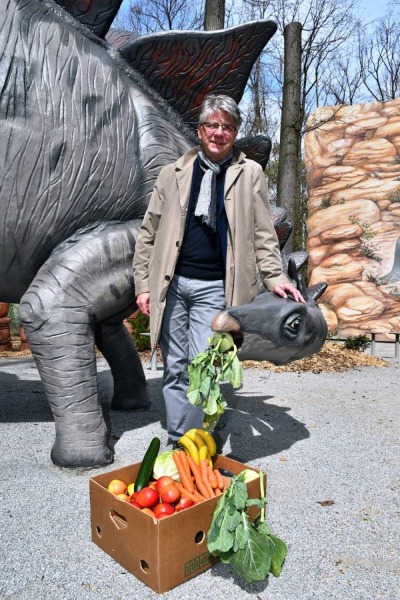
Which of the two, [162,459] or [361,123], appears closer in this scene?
[162,459]

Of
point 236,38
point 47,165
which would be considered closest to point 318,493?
point 47,165

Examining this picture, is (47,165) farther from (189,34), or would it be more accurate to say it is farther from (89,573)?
(89,573)

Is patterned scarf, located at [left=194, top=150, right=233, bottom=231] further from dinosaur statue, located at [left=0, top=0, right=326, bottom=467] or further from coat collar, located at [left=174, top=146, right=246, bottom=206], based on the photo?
dinosaur statue, located at [left=0, top=0, right=326, bottom=467]

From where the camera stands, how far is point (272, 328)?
229 cm

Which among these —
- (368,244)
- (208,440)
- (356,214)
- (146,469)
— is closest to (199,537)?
(146,469)

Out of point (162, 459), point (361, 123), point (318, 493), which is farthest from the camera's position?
point (361, 123)

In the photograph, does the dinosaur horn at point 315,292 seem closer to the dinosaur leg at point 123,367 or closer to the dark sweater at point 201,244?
the dark sweater at point 201,244

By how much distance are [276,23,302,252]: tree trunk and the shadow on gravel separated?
15.3 ft

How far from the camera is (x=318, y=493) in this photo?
2551 millimetres

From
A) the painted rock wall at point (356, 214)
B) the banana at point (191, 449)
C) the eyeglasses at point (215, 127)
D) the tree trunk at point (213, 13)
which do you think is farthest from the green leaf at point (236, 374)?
the painted rock wall at point (356, 214)

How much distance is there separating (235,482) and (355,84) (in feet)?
70.3

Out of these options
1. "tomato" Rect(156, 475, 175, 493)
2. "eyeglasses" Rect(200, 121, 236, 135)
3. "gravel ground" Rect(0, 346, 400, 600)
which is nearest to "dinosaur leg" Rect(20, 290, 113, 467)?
"gravel ground" Rect(0, 346, 400, 600)

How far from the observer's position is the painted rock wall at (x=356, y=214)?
10.7m

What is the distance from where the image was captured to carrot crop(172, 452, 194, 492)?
6.61ft
